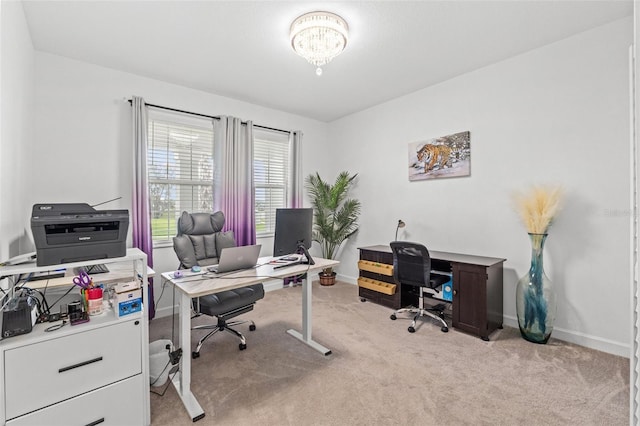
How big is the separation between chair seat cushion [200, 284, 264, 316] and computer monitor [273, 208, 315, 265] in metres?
0.61

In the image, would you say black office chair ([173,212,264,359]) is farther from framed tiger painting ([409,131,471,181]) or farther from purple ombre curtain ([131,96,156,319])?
framed tiger painting ([409,131,471,181])

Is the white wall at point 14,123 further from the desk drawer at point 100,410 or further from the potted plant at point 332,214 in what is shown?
the potted plant at point 332,214

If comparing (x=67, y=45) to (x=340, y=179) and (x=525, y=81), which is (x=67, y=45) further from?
(x=525, y=81)

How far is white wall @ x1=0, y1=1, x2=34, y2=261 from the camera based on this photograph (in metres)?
1.80

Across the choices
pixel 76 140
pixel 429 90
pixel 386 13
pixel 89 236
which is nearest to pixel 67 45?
pixel 76 140

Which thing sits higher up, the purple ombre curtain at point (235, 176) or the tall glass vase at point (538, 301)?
the purple ombre curtain at point (235, 176)

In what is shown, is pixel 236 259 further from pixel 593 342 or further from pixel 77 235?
A: pixel 593 342

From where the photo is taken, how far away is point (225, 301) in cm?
246

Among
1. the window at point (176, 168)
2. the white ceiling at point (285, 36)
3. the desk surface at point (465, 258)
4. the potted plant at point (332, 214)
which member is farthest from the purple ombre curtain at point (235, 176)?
the desk surface at point (465, 258)

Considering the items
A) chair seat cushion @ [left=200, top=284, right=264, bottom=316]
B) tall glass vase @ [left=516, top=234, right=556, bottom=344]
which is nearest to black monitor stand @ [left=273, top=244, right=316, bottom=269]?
chair seat cushion @ [left=200, top=284, right=264, bottom=316]

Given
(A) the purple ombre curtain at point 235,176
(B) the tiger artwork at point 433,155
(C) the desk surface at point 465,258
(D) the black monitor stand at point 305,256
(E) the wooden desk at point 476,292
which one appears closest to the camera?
(D) the black monitor stand at point 305,256

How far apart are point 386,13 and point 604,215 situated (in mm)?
2514

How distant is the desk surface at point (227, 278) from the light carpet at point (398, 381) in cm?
74

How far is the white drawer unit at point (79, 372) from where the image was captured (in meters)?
1.34
